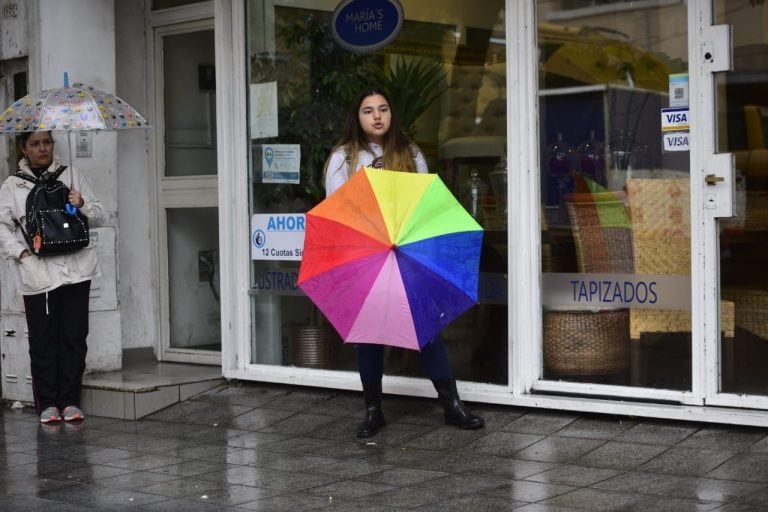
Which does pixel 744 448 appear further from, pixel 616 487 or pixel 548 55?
pixel 548 55

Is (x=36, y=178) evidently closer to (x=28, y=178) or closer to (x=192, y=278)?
(x=28, y=178)

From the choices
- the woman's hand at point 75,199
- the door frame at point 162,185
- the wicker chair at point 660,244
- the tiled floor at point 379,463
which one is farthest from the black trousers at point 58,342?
the wicker chair at point 660,244

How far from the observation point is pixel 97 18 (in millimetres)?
8875

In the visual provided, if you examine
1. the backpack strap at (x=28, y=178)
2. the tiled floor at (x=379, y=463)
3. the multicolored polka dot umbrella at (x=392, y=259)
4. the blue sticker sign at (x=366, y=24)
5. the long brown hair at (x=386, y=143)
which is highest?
the blue sticker sign at (x=366, y=24)

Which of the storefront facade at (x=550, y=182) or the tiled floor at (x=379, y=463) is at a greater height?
the storefront facade at (x=550, y=182)

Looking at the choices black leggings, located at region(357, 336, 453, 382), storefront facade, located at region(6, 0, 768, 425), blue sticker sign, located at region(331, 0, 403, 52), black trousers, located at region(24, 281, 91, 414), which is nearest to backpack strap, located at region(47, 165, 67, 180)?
black trousers, located at region(24, 281, 91, 414)

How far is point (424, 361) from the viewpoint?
6.88 meters

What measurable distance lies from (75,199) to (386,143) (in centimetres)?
219

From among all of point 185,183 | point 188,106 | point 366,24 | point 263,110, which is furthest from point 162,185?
point 366,24

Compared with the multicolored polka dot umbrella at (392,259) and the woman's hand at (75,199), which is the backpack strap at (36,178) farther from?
the multicolored polka dot umbrella at (392,259)

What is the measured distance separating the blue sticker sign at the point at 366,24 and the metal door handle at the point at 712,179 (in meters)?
2.33

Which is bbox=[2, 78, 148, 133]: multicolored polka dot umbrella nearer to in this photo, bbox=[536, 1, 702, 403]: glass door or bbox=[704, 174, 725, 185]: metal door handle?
bbox=[536, 1, 702, 403]: glass door

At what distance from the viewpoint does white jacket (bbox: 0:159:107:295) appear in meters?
7.94

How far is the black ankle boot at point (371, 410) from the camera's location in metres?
6.99
